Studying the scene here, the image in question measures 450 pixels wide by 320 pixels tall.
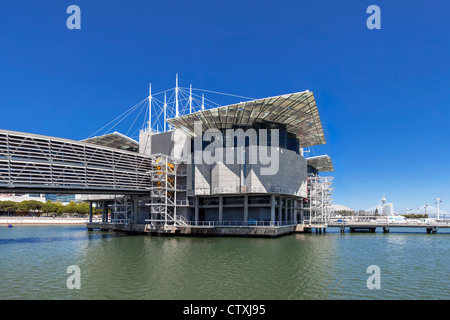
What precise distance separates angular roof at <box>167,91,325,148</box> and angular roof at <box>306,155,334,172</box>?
2626cm

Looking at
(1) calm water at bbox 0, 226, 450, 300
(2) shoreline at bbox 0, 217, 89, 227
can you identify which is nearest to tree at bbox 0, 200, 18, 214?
(2) shoreline at bbox 0, 217, 89, 227

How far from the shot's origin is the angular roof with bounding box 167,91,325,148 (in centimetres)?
5347

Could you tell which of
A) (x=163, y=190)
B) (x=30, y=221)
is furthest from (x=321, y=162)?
(x=30, y=221)

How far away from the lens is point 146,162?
2466 inches

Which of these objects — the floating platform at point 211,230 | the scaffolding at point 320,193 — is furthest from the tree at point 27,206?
the scaffolding at point 320,193

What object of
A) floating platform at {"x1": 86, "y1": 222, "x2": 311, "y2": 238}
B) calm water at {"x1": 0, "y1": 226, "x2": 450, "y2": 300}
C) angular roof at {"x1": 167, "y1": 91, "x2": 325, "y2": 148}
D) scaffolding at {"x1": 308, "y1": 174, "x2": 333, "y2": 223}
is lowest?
floating platform at {"x1": 86, "y1": 222, "x2": 311, "y2": 238}

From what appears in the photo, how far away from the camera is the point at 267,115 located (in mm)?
59844

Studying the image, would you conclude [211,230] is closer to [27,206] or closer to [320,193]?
[320,193]

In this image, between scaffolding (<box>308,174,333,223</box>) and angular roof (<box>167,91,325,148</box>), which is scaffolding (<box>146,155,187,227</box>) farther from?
scaffolding (<box>308,174,333,223</box>)

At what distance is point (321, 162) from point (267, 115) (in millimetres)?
52134

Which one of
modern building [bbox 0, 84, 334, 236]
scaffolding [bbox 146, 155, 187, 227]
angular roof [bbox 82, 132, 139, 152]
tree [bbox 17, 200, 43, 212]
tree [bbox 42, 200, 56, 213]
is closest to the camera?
modern building [bbox 0, 84, 334, 236]

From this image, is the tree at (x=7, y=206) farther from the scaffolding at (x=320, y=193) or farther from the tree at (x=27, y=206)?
the scaffolding at (x=320, y=193)

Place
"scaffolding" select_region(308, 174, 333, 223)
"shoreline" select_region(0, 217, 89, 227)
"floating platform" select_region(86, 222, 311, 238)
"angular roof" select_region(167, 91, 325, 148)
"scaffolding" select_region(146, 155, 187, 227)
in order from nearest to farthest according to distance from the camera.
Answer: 1. "angular roof" select_region(167, 91, 325, 148)
2. "floating platform" select_region(86, 222, 311, 238)
3. "scaffolding" select_region(146, 155, 187, 227)
4. "scaffolding" select_region(308, 174, 333, 223)
5. "shoreline" select_region(0, 217, 89, 227)
